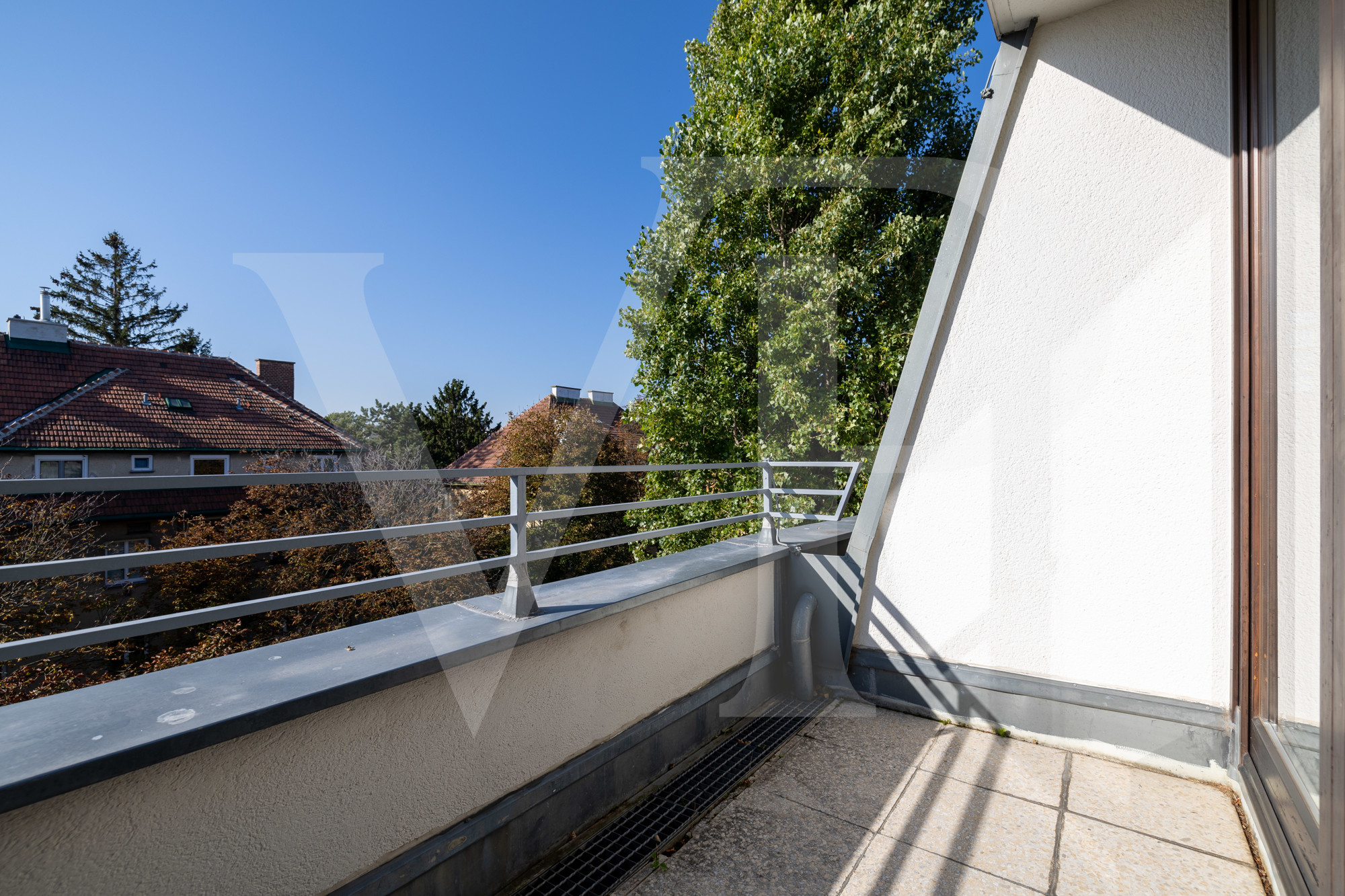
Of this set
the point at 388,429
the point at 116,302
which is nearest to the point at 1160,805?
the point at 388,429

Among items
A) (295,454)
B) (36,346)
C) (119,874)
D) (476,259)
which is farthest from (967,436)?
(36,346)

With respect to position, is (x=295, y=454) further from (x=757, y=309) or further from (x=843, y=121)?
(x=843, y=121)

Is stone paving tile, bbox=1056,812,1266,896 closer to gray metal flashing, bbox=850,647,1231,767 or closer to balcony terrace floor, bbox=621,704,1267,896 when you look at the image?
balcony terrace floor, bbox=621,704,1267,896

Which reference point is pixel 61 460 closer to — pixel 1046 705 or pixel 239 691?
pixel 239 691

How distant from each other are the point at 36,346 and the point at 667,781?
23.5m

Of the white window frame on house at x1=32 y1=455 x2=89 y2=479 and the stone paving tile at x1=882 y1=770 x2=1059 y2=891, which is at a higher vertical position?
the white window frame on house at x1=32 y1=455 x2=89 y2=479

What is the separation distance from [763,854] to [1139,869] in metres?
1.22

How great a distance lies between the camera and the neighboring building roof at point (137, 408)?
15016 mm

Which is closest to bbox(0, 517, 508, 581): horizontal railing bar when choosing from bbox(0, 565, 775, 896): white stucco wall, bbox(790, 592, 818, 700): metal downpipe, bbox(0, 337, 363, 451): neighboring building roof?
bbox(0, 565, 775, 896): white stucco wall

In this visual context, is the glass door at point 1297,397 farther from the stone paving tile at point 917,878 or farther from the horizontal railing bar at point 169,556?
the horizontal railing bar at point 169,556

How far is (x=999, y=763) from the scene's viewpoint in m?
2.59

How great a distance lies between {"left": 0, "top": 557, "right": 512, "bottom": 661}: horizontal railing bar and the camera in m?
1.10

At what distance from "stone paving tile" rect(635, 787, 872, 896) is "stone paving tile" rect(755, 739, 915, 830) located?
8 cm

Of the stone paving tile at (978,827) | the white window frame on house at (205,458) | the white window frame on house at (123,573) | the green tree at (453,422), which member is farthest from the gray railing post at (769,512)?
the green tree at (453,422)
